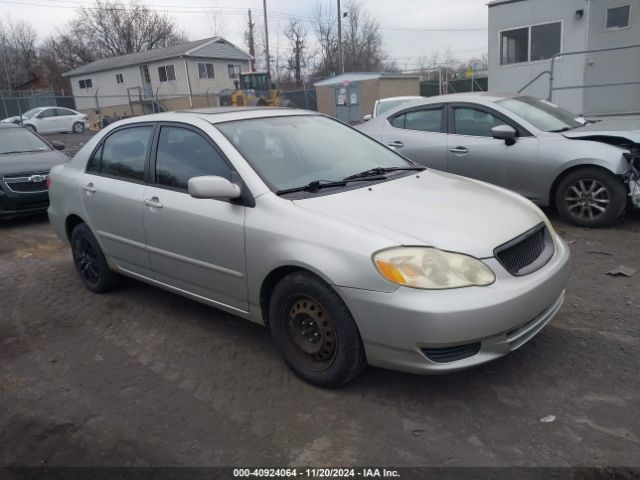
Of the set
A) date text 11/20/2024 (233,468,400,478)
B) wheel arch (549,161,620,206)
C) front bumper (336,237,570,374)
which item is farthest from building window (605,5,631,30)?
date text 11/20/2024 (233,468,400,478)

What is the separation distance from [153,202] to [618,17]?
695 inches

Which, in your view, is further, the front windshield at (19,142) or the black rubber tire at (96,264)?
the front windshield at (19,142)

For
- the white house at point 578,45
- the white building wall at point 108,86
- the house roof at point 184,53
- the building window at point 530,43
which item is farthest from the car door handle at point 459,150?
the white building wall at point 108,86

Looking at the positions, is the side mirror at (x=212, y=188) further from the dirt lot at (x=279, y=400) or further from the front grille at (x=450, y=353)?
the front grille at (x=450, y=353)

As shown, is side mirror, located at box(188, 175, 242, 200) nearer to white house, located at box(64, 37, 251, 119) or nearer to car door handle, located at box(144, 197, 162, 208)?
car door handle, located at box(144, 197, 162, 208)

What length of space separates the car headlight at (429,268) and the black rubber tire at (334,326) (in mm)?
355

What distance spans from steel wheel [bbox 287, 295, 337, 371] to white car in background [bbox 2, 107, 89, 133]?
28.8m

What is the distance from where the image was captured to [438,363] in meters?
2.80

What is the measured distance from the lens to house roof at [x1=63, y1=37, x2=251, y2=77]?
40656 mm

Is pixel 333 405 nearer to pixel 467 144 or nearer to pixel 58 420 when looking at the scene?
pixel 58 420

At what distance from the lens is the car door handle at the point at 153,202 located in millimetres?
3957

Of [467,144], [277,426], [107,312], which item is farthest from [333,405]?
[467,144]

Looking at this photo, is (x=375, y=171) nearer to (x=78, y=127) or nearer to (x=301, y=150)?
(x=301, y=150)

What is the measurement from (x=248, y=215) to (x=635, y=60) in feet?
56.7
